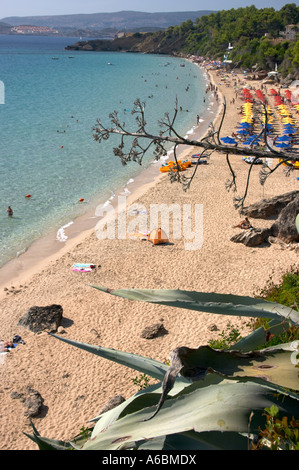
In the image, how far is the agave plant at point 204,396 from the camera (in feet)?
8.51

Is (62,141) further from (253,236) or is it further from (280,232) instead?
(280,232)

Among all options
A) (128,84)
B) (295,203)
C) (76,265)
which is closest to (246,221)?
(295,203)

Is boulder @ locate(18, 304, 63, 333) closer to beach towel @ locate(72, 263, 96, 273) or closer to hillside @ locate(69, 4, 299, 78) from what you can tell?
beach towel @ locate(72, 263, 96, 273)

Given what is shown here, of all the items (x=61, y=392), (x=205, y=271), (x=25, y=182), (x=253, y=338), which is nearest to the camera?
(x=253, y=338)

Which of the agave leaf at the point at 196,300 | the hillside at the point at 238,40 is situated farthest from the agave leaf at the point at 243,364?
the hillside at the point at 238,40

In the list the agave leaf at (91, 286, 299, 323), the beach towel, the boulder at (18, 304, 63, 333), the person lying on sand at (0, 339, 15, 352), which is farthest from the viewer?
the beach towel

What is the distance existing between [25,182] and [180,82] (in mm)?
59991

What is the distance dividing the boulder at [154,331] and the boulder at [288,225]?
21.7 ft

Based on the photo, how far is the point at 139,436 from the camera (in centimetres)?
272

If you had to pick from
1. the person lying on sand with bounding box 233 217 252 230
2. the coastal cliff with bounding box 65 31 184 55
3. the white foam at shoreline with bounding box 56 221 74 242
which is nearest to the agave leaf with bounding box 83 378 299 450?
the person lying on sand with bounding box 233 217 252 230

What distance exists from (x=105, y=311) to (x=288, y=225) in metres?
7.30

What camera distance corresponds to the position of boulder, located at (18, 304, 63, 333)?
12.2 m

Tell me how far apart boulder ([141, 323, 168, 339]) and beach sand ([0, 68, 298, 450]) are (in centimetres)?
12

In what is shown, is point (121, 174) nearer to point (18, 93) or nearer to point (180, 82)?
point (18, 93)
